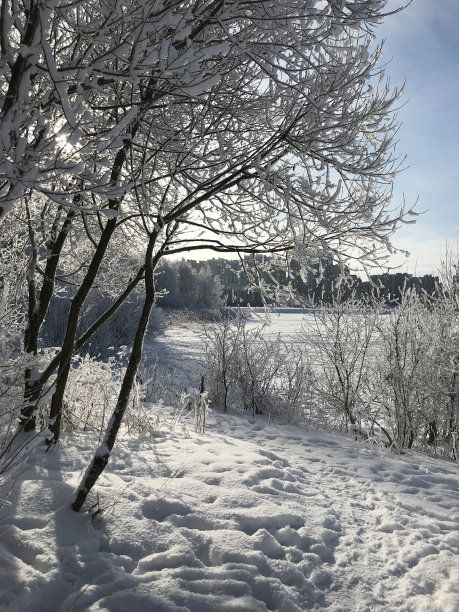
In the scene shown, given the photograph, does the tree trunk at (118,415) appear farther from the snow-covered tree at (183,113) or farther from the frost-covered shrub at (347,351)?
the frost-covered shrub at (347,351)

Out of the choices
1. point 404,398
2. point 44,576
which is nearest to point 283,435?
point 404,398

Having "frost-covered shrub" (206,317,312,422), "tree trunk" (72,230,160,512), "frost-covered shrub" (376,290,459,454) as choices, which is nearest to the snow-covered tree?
"tree trunk" (72,230,160,512)

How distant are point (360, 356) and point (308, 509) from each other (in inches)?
159

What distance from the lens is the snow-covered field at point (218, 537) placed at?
208cm

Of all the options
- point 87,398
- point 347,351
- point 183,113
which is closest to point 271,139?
point 183,113

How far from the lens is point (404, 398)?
589 centimetres

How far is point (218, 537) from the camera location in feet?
8.34

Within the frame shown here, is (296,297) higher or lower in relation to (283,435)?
higher

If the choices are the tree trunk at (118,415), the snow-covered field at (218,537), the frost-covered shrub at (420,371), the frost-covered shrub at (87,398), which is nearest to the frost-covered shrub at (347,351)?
the frost-covered shrub at (420,371)

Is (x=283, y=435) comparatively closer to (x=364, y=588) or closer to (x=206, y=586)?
(x=364, y=588)

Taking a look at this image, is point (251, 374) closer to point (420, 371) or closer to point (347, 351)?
point (347, 351)

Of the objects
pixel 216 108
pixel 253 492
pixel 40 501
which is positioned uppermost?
pixel 216 108

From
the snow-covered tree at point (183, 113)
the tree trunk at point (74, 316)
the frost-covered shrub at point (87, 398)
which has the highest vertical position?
the snow-covered tree at point (183, 113)

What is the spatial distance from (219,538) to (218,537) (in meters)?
0.01
